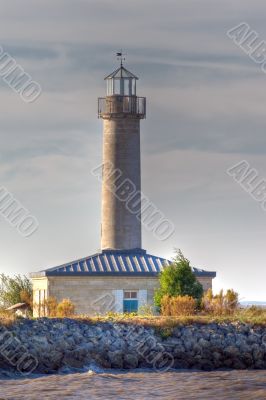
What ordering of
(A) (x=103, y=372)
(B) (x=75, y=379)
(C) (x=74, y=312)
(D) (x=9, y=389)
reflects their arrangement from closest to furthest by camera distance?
1. (D) (x=9, y=389)
2. (B) (x=75, y=379)
3. (A) (x=103, y=372)
4. (C) (x=74, y=312)

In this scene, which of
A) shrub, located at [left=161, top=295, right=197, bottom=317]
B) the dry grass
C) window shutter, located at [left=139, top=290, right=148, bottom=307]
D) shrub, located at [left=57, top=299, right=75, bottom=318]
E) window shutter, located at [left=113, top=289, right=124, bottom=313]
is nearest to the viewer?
the dry grass

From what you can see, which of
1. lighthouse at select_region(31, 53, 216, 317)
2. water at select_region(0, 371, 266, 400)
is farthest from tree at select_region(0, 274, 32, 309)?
water at select_region(0, 371, 266, 400)

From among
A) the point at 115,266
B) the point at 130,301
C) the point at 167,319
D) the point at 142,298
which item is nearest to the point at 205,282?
the point at 142,298

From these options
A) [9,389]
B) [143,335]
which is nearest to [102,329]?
[143,335]

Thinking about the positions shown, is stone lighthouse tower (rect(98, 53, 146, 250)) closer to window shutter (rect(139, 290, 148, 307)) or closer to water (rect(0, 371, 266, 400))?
window shutter (rect(139, 290, 148, 307))

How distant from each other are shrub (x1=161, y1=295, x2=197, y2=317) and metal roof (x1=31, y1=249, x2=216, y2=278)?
459 cm

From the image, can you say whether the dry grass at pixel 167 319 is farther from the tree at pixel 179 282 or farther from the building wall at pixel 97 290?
the building wall at pixel 97 290

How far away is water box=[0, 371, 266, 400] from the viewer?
26500 mm

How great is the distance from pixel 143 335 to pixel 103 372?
2353 mm

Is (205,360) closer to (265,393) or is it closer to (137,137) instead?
(265,393)

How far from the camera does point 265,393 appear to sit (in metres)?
26.4

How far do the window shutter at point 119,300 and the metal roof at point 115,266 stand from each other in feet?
2.21

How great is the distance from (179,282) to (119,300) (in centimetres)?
318

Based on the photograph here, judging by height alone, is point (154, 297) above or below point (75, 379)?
above
